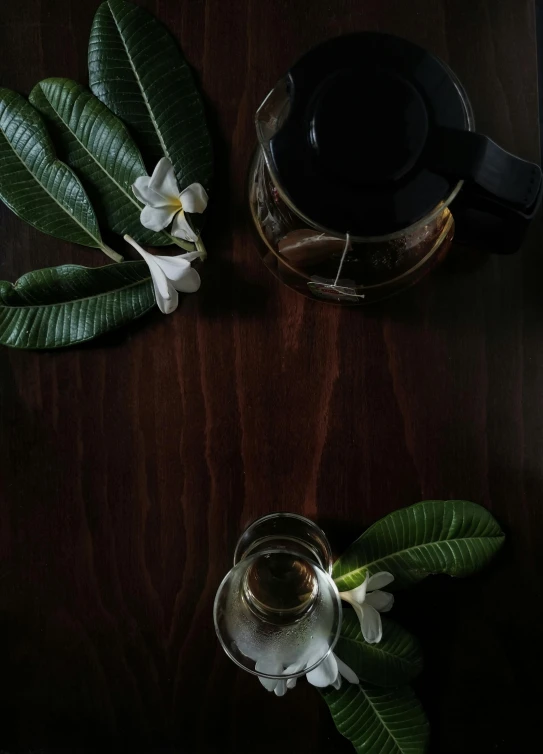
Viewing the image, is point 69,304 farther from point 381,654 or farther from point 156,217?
point 381,654

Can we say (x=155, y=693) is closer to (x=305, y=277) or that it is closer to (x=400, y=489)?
(x=400, y=489)

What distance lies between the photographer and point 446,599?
0.71 meters

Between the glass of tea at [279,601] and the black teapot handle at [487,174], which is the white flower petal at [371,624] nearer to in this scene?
the glass of tea at [279,601]

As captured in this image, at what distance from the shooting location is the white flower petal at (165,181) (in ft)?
2.16

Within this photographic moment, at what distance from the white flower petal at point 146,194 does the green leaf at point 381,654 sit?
1.34ft

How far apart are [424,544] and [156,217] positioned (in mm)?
388

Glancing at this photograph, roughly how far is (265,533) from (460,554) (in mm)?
181

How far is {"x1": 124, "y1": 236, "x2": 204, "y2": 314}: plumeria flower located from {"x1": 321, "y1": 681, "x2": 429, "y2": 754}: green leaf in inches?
15.3

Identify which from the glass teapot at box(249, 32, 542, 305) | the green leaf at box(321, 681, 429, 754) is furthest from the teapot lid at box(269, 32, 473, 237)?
the green leaf at box(321, 681, 429, 754)

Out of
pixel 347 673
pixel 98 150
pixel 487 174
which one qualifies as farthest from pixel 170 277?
pixel 347 673

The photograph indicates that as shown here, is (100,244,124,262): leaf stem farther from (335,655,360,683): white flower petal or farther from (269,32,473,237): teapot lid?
(335,655,360,683): white flower petal

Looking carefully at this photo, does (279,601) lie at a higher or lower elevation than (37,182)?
lower

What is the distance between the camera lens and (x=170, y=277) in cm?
67

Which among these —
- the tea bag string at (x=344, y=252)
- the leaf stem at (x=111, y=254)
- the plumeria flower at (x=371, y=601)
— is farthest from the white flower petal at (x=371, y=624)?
the leaf stem at (x=111, y=254)
